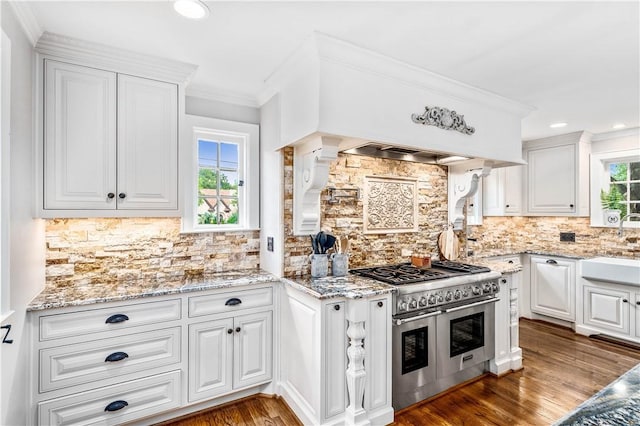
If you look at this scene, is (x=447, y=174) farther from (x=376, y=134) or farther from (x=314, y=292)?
(x=314, y=292)

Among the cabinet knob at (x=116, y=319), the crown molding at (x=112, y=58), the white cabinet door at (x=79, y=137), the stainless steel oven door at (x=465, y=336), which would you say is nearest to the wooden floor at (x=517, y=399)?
the stainless steel oven door at (x=465, y=336)

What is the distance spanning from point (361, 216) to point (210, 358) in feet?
5.35

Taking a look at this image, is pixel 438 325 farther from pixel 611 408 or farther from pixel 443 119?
pixel 611 408

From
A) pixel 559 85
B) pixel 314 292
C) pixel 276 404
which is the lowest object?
pixel 276 404

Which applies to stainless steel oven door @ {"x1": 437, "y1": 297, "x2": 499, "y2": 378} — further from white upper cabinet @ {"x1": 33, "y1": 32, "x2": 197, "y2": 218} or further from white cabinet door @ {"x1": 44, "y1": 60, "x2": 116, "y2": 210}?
white cabinet door @ {"x1": 44, "y1": 60, "x2": 116, "y2": 210}

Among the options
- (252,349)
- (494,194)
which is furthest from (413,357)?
(494,194)

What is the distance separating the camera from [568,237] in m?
4.39

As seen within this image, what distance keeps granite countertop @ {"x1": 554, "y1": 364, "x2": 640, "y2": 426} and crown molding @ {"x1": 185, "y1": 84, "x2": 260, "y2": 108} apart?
9.15 ft

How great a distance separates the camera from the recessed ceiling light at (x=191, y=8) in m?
1.62

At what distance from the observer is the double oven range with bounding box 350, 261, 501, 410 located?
2344mm

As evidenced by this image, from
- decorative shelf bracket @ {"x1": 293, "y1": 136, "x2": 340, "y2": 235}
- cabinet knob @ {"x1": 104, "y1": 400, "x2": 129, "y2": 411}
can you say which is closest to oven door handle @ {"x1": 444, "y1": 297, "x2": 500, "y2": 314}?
decorative shelf bracket @ {"x1": 293, "y1": 136, "x2": 340, "y2": 235}

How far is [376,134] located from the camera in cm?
223

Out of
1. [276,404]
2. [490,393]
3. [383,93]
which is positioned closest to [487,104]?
[383,93]

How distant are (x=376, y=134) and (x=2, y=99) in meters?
1.93
